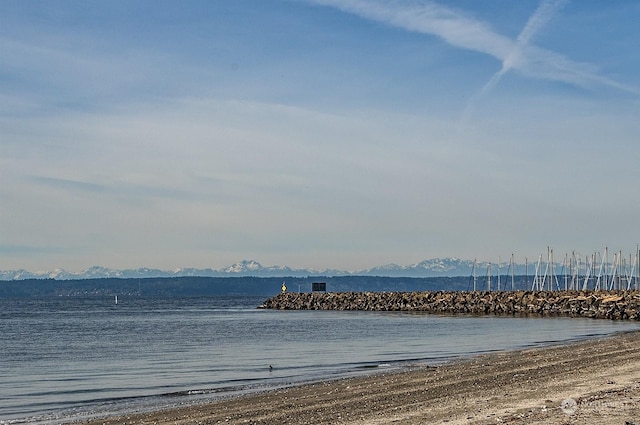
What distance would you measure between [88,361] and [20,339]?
2394cm

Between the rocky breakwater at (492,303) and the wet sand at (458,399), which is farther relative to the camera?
the rocky breakwater at (492,303)

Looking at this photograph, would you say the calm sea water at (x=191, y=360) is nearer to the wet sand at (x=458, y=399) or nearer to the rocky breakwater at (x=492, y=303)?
the wet sand at (x=458, y=399)

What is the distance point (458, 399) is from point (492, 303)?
79.7 metres

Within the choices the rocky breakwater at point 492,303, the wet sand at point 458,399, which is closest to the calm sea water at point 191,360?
the wet sand at point 458,399

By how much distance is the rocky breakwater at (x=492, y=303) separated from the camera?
77875 millimetres

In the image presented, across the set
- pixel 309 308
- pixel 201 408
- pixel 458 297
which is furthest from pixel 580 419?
pixel 309 308

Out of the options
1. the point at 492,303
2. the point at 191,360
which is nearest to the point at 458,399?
the point at 191,360

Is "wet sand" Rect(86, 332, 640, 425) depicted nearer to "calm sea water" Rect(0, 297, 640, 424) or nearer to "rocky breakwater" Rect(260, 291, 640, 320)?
"calm sea water" Rect(0, 297, 640, 424)

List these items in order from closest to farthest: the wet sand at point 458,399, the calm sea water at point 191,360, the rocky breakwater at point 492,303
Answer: the wet sand at point 458,399 < the calm sea water at point 191,360 < the rocky breakwater at point 492,303

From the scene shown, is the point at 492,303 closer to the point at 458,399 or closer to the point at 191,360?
the point at 191,360

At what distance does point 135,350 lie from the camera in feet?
146

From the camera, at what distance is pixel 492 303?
97188 millimetres

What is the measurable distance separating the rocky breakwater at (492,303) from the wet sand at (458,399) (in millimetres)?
47825

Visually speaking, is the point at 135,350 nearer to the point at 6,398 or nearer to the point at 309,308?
the point at 6,398
